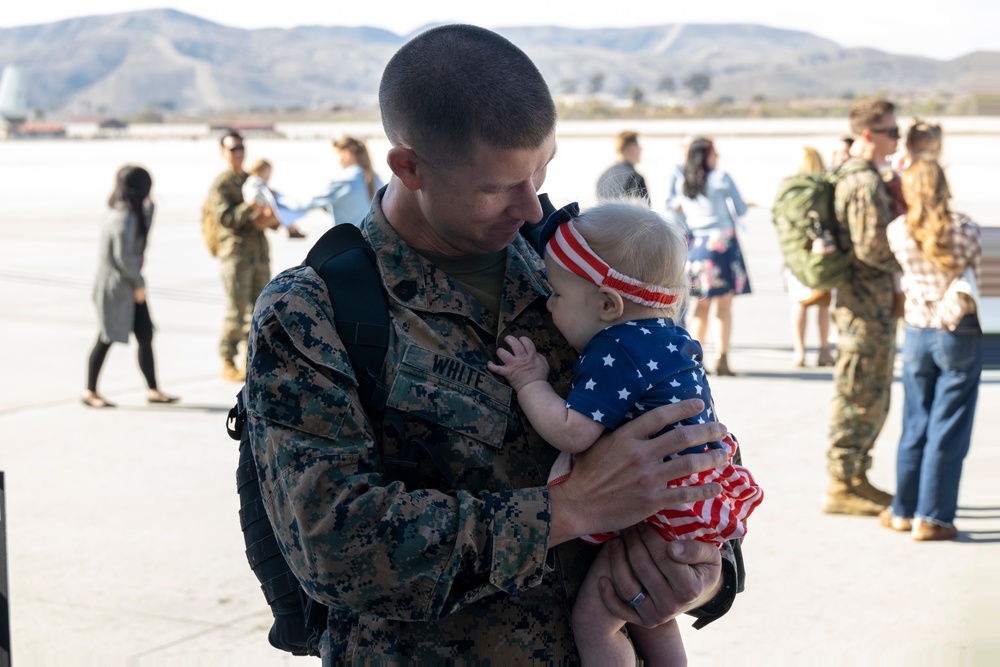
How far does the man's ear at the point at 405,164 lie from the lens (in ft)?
6.11

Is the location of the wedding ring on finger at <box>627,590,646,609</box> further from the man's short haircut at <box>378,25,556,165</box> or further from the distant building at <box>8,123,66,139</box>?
the distant building at <box>8,123,66,139</box>

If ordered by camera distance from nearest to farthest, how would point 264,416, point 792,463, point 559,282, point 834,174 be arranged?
1. point 264,416
2. point 559,282
3. point 834,174
4. point 792,463

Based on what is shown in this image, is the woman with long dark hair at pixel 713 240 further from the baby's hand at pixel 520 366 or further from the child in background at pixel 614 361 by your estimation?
the baby's hand at pixel 520 366

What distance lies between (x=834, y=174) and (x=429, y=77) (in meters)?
5.21

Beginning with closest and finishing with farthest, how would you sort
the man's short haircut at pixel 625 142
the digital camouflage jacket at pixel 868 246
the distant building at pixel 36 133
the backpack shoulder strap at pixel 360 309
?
the backpack shoulder strap at pixel 360 309
the digital camouflage jacket at pixel 868 246
the man's short haircut at pixel 625 142
the distant building at pixel 36 133

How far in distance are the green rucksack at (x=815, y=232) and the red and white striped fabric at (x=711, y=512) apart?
171 inches

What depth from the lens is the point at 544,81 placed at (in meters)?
1.85

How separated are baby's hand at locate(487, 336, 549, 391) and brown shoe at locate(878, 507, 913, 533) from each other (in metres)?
4.60

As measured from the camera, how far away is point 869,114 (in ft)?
20.7

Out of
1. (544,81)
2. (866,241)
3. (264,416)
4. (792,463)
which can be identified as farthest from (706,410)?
(792,463)

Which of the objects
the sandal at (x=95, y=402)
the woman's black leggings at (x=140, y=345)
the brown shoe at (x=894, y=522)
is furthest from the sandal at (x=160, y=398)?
the brown shoe at (x=894, y=522)

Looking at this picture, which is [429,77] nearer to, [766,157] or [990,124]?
[766,157]

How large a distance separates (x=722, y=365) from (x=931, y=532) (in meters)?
3.89

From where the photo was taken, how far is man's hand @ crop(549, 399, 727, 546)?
1.79 m
